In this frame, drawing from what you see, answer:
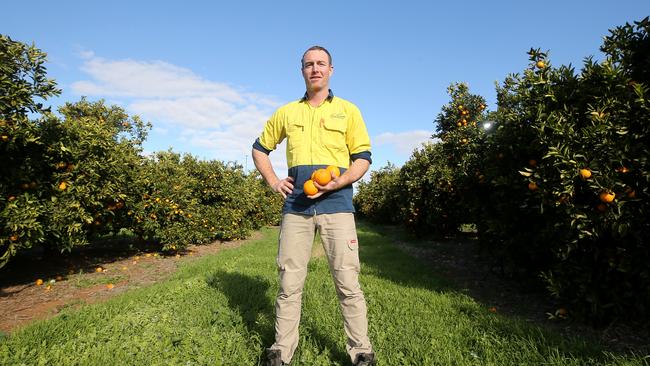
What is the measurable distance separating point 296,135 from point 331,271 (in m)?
1.19

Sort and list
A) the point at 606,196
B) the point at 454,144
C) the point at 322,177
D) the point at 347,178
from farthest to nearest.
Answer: the point at 454,144 → the point at 606,196 → the point at 347,178 → the point at 322,177

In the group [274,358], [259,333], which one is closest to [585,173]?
[274,358]

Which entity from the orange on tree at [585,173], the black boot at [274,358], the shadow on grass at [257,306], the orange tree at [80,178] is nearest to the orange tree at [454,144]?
the orange on tree at [585,173]

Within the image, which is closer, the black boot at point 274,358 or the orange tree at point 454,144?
the black boot at point 274,358

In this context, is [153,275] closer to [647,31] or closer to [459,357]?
[459,357]

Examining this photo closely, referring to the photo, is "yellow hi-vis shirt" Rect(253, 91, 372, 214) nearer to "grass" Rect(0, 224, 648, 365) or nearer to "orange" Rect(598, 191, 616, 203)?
"grass" Rect(0, 224, 648, 365)

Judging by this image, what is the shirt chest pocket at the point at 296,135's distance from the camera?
123 inches

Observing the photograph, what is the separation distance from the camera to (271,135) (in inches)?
133

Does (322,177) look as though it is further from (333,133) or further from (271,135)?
(271,135)

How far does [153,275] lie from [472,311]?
6.31 meters

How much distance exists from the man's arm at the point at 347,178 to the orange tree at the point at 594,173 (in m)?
2.48

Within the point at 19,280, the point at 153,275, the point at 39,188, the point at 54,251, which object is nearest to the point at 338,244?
the point at 39,188

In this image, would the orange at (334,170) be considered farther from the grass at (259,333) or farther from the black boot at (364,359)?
the grass at (259,333)

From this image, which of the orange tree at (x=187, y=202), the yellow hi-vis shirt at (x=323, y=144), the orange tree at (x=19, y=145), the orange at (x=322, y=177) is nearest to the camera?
the orange at (x=322, y=177)
